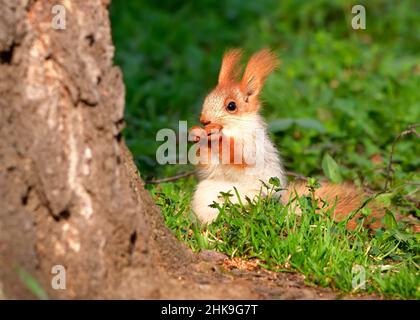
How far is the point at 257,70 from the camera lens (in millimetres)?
4648

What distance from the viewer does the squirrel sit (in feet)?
14.0

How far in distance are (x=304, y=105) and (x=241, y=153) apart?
262 cm

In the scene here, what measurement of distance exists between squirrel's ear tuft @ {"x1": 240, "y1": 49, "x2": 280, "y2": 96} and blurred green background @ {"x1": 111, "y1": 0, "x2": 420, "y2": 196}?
0.68 m

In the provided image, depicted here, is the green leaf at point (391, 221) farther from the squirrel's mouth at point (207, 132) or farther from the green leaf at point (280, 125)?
the green leaf at point (280, 125)

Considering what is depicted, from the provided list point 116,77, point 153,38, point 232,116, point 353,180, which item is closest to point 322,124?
point 353,180

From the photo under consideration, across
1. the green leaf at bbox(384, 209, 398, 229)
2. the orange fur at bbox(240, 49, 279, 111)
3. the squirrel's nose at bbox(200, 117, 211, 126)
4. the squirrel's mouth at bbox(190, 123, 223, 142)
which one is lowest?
the green leaf at bbox(384, 209, 398, 229)

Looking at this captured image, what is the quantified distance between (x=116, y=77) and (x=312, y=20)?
5825 mm

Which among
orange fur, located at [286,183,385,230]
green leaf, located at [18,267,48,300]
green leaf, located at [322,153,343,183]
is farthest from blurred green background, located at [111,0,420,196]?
green leaf, located at [18,267,48,300]

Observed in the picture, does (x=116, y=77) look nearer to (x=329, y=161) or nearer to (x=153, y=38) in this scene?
(x=329, y=161)

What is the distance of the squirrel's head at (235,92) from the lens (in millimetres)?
4555

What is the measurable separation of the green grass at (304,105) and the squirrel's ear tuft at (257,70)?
25.3 inches

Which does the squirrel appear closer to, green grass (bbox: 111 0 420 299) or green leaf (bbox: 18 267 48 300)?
green grass (bbox: 111 0 420 299)

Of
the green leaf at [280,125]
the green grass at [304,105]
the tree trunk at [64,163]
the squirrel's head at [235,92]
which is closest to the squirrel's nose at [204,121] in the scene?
the squirrel's head at [235,92]

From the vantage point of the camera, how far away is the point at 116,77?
3225 mm
